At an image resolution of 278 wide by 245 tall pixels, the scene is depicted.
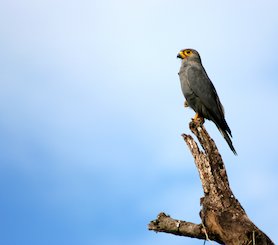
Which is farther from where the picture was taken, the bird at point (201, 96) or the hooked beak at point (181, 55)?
the hooked beak at point (181, 55)

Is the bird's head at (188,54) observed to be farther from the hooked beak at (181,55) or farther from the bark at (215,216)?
the bark at (215,216)

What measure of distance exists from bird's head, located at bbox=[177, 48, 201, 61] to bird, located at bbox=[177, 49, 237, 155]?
16.7 inches

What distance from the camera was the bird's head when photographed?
1116cm

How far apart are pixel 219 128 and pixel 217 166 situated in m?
3.13

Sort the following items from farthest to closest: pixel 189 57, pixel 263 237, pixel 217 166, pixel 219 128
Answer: pixel 189 57 → pixel 219 128 → pixel 217 166 → pixel 263 237

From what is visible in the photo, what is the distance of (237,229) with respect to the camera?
641 centimetres

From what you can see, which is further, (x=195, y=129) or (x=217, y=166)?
(x=195, y=129)

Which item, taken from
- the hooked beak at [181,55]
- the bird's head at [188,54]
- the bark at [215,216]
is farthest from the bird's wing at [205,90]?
the bark at [215,216]

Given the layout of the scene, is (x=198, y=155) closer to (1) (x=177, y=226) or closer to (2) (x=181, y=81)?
(1) (x=177, y=226)

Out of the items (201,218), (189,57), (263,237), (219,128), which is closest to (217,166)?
(201,218)

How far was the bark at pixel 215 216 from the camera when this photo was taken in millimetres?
6367

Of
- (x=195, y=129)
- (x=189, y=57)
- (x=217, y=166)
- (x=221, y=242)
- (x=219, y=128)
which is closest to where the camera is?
(x=221, y=242)

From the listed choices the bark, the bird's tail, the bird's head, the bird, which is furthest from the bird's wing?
the bark

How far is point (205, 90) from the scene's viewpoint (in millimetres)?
10430
